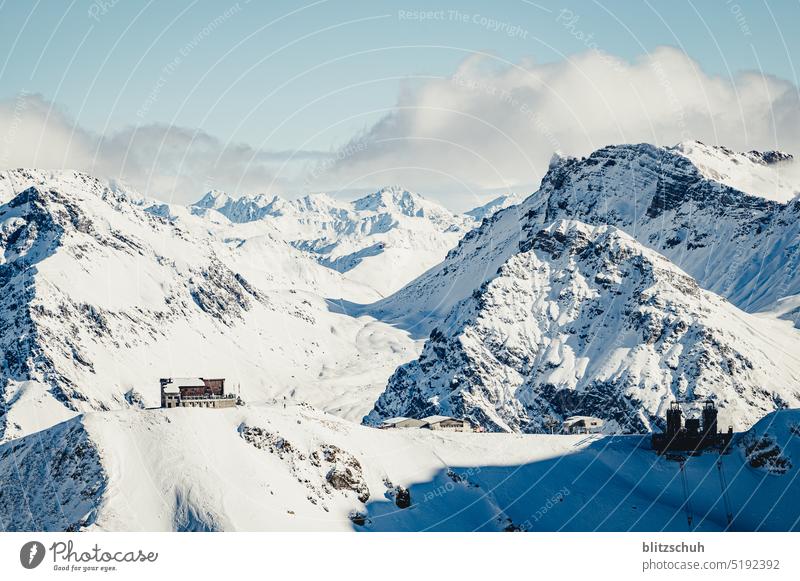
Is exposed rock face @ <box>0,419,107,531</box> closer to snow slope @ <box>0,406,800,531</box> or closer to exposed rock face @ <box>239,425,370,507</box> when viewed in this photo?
snow slope @ <box>0,406,800,531</box>

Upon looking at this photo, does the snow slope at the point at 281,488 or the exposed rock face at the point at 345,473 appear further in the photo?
the exposed rock face at the point at 345,473

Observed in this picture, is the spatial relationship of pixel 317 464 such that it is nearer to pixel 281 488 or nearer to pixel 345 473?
pixel 345 473

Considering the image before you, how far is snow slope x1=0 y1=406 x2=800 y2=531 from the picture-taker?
15562cm

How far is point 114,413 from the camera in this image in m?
178
